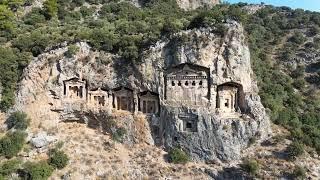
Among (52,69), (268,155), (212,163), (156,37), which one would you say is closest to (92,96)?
(52,69)

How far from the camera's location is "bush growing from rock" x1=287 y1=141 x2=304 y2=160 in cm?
3866

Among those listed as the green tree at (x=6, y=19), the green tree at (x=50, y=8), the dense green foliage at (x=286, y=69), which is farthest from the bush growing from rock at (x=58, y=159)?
the green tree at (x=50, y=8)

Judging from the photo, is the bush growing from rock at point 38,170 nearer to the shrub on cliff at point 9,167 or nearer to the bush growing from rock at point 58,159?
the bush growing from rock at point 58,159

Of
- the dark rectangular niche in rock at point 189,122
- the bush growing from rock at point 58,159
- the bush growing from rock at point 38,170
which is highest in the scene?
the dark rectangular niche in rock at point 189,122

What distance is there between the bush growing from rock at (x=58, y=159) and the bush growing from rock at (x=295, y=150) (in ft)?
62.0

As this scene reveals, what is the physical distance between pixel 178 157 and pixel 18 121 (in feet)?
46.3

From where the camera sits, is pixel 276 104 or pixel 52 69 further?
pixel 276 104

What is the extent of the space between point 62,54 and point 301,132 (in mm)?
22956

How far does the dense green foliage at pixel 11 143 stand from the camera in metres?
37.9

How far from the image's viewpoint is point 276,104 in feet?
148

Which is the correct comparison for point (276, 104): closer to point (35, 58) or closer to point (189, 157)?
point (189, 157)

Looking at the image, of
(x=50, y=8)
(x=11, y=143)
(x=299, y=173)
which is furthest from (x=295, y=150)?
(x=50, y=8)

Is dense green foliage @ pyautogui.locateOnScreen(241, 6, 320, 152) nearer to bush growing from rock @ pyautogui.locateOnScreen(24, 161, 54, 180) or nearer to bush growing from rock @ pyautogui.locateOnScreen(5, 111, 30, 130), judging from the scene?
bush growing from rock @ pyautogui.locateOnScreen(24, 161, 54, 180)

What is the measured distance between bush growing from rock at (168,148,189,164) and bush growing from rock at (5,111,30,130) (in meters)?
12.9
